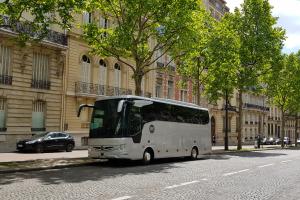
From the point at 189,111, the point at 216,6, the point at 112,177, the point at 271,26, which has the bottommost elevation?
the point at 112,177

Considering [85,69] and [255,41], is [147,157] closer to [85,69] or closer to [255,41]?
[85,69]

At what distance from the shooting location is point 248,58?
136 ft

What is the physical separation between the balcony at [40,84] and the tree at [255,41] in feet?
58.7

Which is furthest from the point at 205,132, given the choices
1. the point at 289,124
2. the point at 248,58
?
the point at 289,124

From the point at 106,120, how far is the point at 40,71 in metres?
15.2

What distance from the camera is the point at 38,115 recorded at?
3238 cm

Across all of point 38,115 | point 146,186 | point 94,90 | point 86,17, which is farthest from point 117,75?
point 146,186

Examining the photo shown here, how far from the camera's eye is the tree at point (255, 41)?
41.1m

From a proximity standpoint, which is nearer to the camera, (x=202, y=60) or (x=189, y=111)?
(x=189, y=111)

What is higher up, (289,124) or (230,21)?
(230,21)

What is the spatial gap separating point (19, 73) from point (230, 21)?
876 inches

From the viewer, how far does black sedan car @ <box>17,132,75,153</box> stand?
27.0 metres

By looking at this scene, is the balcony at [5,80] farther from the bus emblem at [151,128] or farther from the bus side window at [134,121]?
the bus side window at [134,121]

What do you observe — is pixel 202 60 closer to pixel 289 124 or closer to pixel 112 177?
pixel 112 177
